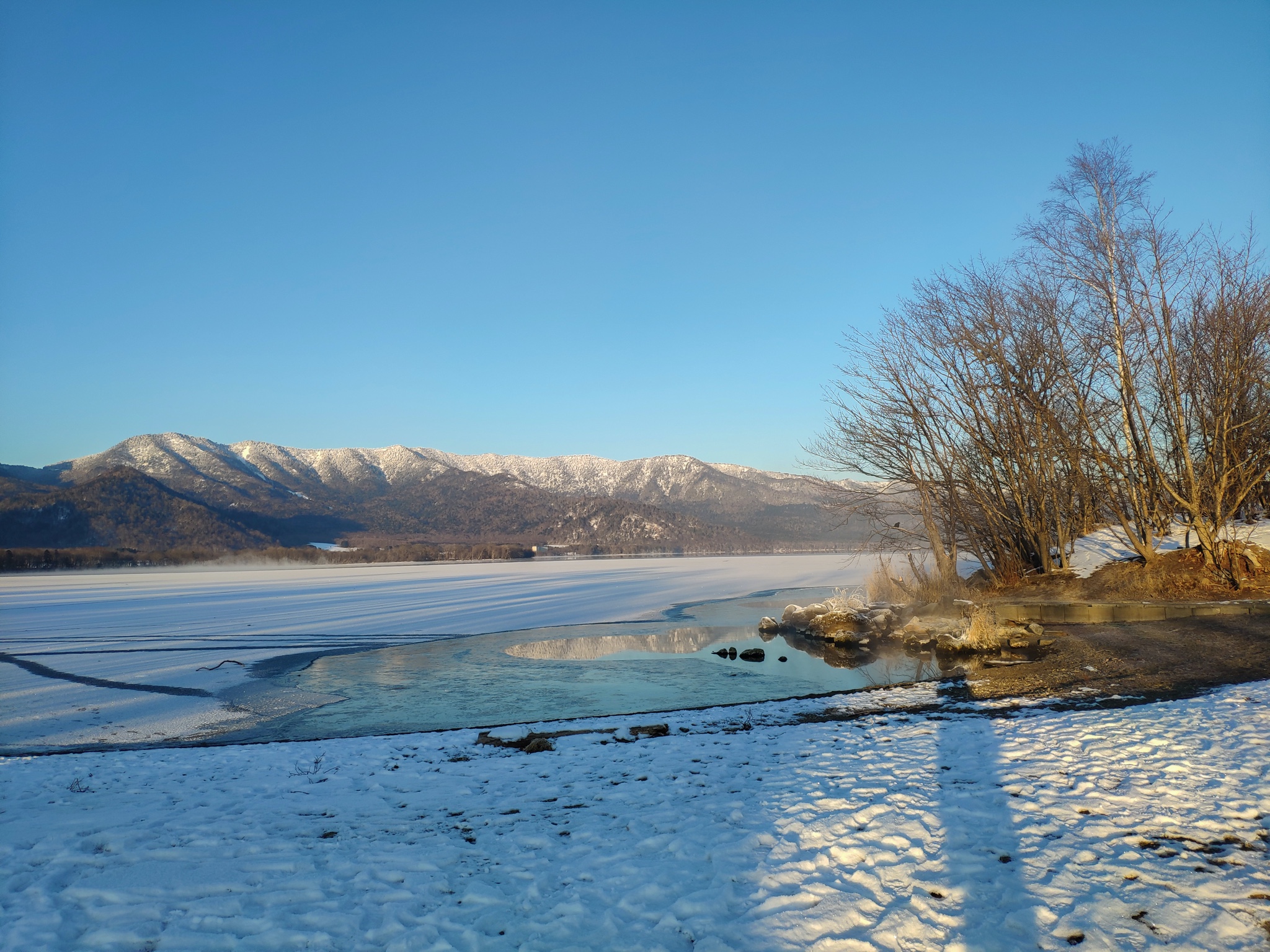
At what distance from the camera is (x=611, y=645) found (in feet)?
46.4

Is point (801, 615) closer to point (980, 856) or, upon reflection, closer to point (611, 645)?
point (611, 645)

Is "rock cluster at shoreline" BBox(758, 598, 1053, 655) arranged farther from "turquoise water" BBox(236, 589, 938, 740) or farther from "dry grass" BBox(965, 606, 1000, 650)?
"turquoise water" BBox(236, 589, 938, 740)

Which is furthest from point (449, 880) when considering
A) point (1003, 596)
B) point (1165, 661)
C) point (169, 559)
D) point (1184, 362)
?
point (169, 559)

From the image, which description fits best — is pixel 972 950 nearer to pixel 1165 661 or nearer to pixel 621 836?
pixel 621 836

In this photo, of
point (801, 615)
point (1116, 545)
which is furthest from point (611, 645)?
point (1116, 545)

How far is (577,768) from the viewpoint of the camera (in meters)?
5.52

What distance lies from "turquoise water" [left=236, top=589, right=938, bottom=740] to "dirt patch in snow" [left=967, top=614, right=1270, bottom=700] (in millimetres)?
1521

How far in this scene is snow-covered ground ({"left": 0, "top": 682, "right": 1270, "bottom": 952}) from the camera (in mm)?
3006

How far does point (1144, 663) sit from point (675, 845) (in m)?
8.16

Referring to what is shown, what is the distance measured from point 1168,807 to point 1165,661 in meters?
6.22

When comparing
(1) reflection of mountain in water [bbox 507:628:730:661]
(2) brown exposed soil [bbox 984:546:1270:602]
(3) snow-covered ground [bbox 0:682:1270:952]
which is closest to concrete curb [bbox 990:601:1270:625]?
(2) brown exposed soil [bbox 984:546:1270:602]

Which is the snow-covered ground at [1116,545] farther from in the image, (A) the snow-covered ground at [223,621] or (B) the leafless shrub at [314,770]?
(B) the leafless shrub at [314,770]

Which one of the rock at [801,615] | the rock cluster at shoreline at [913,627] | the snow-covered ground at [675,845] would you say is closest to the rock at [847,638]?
the rock cluster at shoreline at [913,627]

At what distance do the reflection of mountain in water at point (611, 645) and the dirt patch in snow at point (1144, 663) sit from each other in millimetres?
5742
